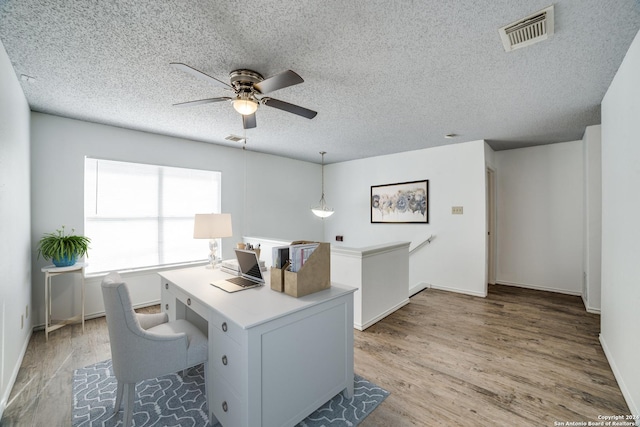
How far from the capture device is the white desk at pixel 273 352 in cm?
138

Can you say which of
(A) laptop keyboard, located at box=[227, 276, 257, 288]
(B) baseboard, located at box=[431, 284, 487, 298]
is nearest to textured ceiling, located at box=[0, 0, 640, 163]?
(A) laptop keyboard, located at box=[227, 276, 257, 288]

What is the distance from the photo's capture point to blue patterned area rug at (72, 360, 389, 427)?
1.73 meters

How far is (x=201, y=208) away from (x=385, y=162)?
11.5 feet

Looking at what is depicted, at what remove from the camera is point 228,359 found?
4.91ft

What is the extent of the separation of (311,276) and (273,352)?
1.69 ft

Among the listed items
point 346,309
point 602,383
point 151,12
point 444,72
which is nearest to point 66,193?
point 151,12

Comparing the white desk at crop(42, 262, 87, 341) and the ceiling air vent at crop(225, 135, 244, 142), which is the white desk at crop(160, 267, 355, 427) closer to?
the white desk at crop(42, 262, 87, 341)

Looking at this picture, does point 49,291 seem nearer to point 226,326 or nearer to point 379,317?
point 226,326

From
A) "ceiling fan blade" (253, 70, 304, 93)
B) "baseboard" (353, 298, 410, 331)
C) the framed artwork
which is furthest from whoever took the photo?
the framed artwork

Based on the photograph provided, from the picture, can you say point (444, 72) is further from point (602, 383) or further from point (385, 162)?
point (385, 162)

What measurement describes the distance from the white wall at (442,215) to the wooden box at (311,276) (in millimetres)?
3189

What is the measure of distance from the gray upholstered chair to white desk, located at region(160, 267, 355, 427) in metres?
0.17

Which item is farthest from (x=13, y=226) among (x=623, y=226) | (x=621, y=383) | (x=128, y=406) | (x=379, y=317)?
(x=621, y=383)

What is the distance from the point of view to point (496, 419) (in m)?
1.74
